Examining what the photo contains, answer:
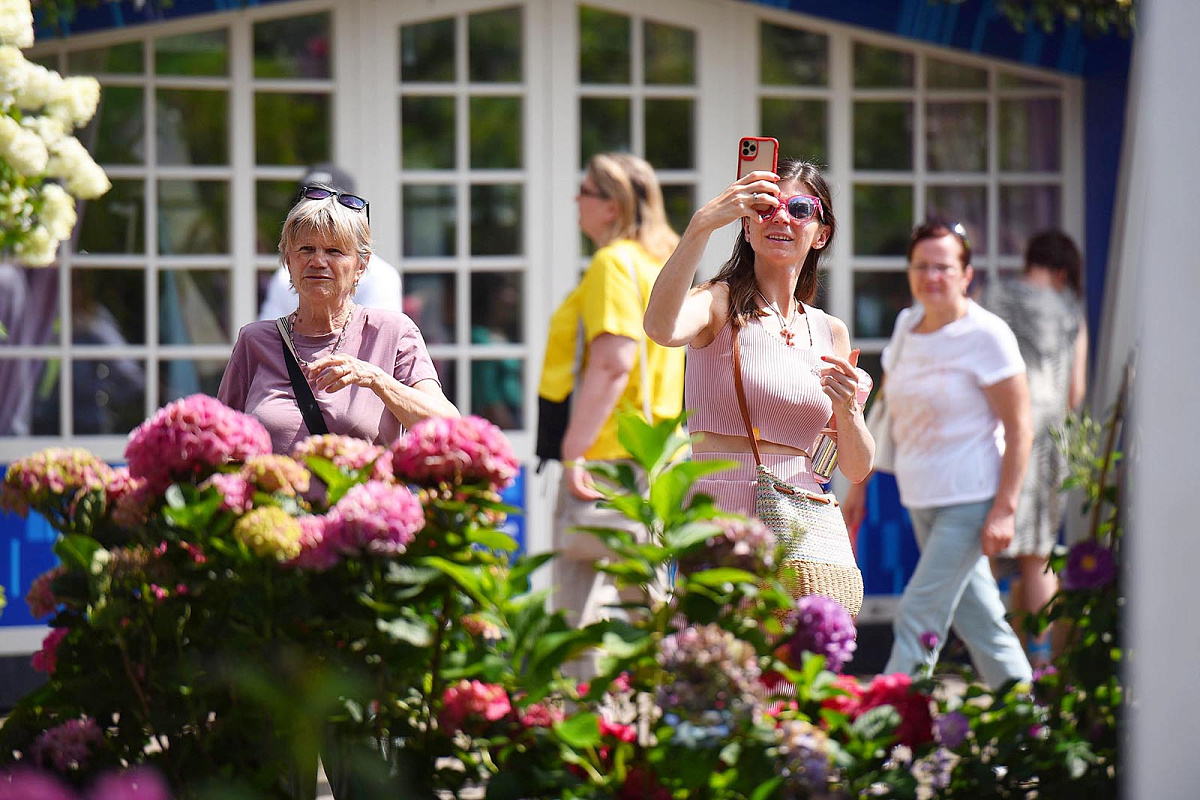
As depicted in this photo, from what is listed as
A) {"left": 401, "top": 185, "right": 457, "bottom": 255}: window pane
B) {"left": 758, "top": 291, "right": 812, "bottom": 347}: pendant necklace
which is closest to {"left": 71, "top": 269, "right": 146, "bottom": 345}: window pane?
{"left": 401, "top": 185, "right": 457, "bottom": 255}: window pane

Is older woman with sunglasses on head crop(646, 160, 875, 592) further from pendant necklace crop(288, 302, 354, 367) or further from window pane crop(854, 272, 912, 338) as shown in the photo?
window pane crop(854, 272, 912, 338)

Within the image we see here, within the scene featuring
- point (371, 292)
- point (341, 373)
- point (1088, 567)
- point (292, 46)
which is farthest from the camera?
point (292, 46)

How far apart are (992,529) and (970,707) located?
2.78 metres

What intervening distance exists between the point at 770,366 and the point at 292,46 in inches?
162

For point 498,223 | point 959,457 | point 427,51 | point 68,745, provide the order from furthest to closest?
point 498,223, point 427,51, point 959,457, point 68,745

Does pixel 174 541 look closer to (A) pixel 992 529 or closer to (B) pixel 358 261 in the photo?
(B) pixel 358 261

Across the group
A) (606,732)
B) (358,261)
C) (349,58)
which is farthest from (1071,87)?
(606,732)

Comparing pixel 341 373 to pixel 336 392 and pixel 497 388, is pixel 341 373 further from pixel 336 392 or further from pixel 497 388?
pixel 497 388

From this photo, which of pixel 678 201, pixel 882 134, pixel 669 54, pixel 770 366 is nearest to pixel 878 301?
pixel 882 134

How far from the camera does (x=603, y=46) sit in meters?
6.66

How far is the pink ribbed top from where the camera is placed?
309cm

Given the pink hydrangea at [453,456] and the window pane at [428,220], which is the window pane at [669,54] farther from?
the pink hydrangea at [453,456]

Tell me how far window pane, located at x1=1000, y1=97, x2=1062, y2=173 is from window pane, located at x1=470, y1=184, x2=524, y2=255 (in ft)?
7.77

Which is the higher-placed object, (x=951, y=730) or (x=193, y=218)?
(x=193, y=218)
